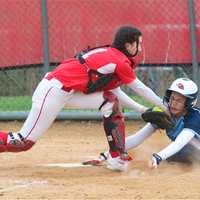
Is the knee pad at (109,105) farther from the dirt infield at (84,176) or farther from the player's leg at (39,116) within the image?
the dirt infield at (84,176)

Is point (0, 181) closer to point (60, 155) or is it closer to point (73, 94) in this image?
point (73, 94)

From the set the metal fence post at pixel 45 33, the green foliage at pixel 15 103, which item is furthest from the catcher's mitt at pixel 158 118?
the green foliage at pixel 15 103

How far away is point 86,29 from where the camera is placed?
978cm

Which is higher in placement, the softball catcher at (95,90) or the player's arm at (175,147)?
the softball catcher at (95,90)

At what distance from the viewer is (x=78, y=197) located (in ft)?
17.7

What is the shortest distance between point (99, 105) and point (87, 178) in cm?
64

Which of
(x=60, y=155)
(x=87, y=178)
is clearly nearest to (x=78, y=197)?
(x=87, y=178)

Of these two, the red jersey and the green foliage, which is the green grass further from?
→ the red jersey

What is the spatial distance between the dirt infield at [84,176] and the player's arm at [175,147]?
0.13 metres

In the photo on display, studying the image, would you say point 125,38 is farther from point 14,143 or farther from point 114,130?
point 14,143

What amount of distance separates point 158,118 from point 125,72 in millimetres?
592

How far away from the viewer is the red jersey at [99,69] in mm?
6414

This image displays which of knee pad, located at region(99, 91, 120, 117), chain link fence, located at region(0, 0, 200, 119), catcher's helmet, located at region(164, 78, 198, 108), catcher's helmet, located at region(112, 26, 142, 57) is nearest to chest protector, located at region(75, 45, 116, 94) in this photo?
knee pad, located at region(99, 91, 120, 117)

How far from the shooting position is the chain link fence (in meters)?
9.73
